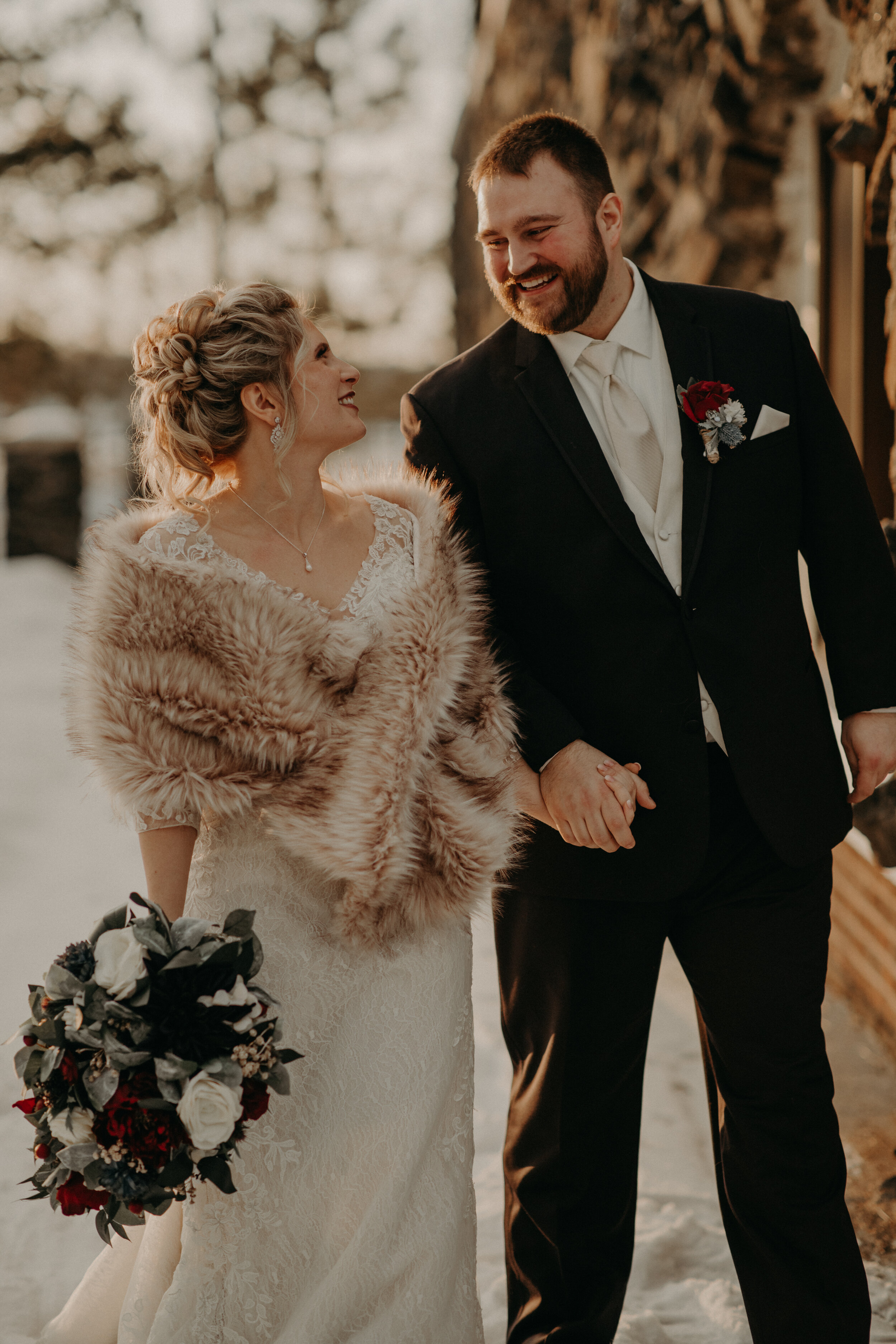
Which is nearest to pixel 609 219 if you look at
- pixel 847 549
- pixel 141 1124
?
pixel 847 549

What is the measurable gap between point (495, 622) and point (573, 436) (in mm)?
363

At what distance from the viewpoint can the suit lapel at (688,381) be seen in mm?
1953

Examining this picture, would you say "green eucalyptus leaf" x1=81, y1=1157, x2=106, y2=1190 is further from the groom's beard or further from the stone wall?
the stone wall

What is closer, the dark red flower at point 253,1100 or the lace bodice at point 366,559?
the dark red flower at point 253,1100

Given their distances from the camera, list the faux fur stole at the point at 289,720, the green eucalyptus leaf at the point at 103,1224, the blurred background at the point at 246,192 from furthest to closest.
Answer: the blurred background at the point at 246,192 → the faux fur stole at the point at 289,720 → the green eucalyptus leaf at the point at 103,1224

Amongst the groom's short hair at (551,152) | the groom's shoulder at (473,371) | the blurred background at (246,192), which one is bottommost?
the groom's shoulder at (473,371)

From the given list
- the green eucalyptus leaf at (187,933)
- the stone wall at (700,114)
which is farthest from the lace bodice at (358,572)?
the stone wall at (700,114)

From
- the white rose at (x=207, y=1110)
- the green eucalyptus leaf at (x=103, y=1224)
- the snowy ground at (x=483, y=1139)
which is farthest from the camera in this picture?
the snowy ground at (x=483, y=1139)

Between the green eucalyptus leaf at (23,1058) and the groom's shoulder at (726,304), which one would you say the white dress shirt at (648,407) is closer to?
the groom's shoulder at (726,304)

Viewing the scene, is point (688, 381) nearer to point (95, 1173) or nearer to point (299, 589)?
point (299, 589)

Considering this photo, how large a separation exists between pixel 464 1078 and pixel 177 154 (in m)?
12.4

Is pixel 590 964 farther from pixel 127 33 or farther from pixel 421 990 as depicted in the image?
pixel 127 33

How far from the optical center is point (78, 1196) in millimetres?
1625

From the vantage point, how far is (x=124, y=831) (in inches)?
239
